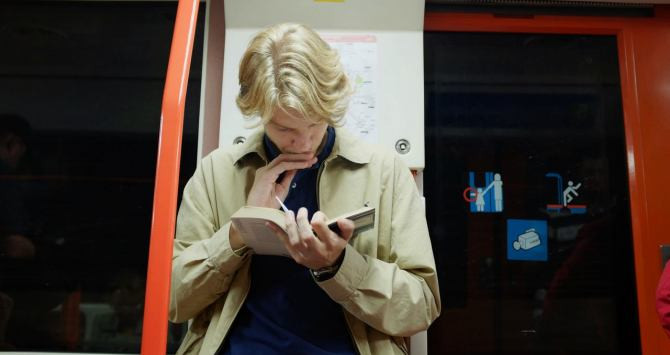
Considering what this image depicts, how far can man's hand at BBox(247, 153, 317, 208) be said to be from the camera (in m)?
1.22

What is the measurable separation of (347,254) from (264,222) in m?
0.20

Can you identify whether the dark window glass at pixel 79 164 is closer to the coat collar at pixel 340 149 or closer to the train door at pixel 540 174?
the coat collar at pixel 340 149

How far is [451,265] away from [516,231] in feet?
1.00

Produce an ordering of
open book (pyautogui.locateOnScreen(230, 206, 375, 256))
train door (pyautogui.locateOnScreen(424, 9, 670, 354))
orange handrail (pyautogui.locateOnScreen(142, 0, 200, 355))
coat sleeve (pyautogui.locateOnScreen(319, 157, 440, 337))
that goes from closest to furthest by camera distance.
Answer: orange handrail (pyautogui.locateOnScreen(142, 0, 200, 355)), open book (pyautogui.locateOnScreen(230, 206, 375, 256)), coat sleeve (pyautogui.locateOnScreen(319, 157, 440, 337)), train door (pyautogui.locateOnScreen(424, 9, 670, 354))

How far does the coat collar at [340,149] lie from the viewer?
1.33 m

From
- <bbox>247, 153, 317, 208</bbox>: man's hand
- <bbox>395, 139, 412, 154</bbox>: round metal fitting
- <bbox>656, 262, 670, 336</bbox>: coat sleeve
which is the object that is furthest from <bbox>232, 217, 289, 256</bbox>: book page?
<bbox>656, 262, 670, 336</bbox>: coat sleeve

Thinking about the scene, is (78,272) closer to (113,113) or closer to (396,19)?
(113,113)

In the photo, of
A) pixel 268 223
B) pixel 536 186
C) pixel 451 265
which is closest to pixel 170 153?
pixel 268 223

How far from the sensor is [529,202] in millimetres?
2131

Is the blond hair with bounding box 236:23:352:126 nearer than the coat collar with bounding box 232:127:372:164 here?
Yes

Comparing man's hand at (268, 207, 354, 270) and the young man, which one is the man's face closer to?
the young man

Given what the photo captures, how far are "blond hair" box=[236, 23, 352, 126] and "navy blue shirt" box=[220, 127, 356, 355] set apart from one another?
0.39 m

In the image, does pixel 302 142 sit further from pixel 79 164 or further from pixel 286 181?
pixel 79 164

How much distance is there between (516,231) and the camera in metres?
2.12
